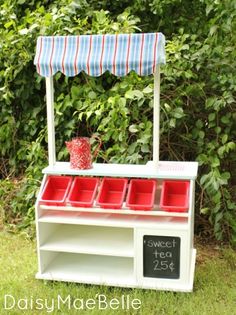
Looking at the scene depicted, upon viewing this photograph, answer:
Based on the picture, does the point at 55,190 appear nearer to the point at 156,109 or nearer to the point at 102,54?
the point at 156,109

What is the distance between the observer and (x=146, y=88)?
13.0 ft

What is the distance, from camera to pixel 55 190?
3.57 meters

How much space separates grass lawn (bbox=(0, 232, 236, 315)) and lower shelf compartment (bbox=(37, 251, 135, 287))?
0.06 m

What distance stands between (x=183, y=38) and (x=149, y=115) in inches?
31.0

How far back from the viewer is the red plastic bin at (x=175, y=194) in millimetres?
3285

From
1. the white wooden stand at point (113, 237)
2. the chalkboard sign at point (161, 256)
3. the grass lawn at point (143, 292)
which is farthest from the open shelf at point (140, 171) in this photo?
the grass lawn at point (143, 292)

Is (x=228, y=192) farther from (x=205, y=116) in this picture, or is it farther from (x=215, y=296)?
(x=215, y=296)

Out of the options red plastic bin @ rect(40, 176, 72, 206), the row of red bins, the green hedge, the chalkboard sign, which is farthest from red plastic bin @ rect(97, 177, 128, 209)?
the green hedge

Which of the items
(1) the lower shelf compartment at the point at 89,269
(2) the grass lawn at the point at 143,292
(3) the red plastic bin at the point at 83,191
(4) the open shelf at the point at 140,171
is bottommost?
(2) the grass lawn at the point at 143,292

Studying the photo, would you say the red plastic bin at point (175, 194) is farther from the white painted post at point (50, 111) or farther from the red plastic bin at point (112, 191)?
the white painted post at point (50, 111)

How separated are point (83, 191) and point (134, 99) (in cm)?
99

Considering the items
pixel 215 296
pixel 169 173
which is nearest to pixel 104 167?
pixel 169 173

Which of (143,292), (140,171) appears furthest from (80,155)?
(143,292)

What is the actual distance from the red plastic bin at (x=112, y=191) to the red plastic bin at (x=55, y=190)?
0.27 metres
